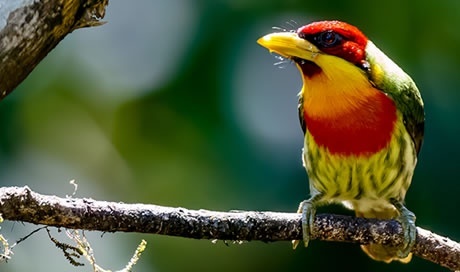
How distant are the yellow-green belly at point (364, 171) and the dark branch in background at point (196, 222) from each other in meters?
0.37

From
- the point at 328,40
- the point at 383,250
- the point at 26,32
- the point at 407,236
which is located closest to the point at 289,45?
the point at 328,40

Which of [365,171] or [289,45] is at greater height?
[289,45]

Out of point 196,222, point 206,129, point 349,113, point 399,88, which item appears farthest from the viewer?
point 206,129

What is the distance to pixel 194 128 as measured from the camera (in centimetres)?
418

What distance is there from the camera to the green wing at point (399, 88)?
2.87 m

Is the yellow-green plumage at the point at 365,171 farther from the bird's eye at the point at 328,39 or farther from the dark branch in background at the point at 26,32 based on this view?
the dark branch in background at the point at 26,32

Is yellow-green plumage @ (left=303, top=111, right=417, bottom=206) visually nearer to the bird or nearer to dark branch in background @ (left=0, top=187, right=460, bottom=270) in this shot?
the bird

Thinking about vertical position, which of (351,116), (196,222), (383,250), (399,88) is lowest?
(196,222)

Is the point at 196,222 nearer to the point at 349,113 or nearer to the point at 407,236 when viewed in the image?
the point at 407,236

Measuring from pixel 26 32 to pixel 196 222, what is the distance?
23.8 inches

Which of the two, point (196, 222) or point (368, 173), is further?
point (368, 173)

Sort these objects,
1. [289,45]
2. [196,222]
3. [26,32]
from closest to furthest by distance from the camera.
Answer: [26,32]
[196,222]
[289,45]

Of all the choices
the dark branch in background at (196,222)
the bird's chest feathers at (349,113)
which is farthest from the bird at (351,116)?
the dark branch in background at (196,222)

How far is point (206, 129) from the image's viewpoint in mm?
4137
